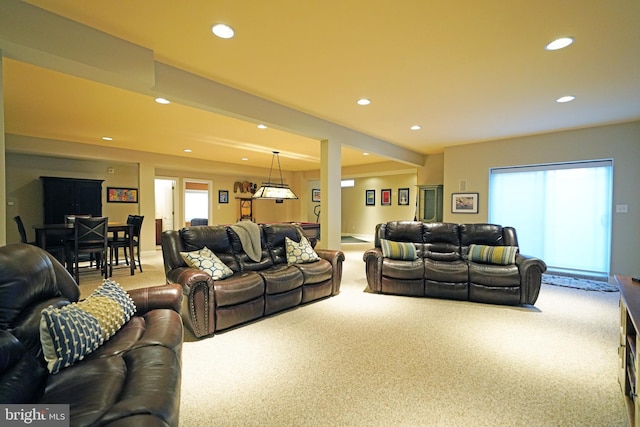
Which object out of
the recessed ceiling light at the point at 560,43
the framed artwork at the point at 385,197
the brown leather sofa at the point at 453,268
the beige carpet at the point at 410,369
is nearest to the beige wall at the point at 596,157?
the beige carpet at the point at 410,369

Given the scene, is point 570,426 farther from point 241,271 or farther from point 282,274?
point 241,271

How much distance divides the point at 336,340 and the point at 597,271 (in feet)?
16.2

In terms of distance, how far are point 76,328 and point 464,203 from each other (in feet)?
21.1

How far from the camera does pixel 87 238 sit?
471cm

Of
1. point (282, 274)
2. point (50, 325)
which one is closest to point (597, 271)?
point (282, 274)

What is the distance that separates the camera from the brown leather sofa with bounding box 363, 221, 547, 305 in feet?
11.8

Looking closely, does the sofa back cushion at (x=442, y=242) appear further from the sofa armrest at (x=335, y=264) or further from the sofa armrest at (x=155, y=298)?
the sofa armrest at (x=155, y=298)

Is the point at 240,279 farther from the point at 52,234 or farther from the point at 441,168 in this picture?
the point at 441,168

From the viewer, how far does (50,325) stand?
139cm

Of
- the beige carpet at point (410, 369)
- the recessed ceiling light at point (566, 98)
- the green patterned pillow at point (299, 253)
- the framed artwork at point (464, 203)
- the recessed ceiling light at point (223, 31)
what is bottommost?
the beige carpet at point (410, 369)

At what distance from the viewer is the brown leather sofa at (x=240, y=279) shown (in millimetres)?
2725

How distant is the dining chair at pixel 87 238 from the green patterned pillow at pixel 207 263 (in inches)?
104

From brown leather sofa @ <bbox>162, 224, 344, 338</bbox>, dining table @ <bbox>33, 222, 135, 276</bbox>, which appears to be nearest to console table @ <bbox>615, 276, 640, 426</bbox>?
brown leather sofa @ <bbox>162, 224, 344, 338</bbox>

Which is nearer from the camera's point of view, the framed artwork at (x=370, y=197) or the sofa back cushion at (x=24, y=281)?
the sofa back cushion at (x=24, y=281)
